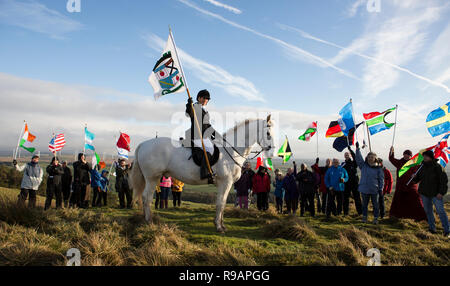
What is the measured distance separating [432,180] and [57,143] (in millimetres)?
15826

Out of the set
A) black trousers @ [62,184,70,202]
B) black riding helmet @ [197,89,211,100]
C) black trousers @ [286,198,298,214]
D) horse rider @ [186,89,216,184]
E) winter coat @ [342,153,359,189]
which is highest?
black riding helmet @ [197,89,211,100]

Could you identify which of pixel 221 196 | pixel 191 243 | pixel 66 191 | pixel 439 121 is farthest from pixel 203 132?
pixel 439 121

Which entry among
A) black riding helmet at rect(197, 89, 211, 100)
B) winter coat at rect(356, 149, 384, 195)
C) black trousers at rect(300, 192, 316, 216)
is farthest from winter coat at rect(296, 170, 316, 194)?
black riding helmet at rect(197, 89, 211, 100)


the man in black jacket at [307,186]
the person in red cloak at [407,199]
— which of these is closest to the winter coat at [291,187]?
the man in black jacket at [307,186]

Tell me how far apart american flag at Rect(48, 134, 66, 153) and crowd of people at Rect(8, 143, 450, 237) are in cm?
202

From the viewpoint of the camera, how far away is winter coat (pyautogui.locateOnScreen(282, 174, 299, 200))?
10789 mm

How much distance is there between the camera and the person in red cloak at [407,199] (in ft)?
28.1

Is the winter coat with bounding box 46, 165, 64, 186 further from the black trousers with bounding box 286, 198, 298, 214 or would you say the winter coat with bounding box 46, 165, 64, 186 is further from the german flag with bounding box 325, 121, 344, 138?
the german flag with bounding box 325, 121, 344, 138

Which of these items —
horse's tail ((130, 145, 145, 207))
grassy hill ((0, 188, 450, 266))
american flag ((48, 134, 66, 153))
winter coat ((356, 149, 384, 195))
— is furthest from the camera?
american flag ((48, 134, 66, 153))

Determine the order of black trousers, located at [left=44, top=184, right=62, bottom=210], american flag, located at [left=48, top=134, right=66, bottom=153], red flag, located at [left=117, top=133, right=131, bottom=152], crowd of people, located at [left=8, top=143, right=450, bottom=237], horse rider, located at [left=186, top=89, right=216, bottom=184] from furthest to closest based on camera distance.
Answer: red flag, located at [left=117, top=133, right=131, bottom=152] → american flag, located at [left=48, top=134, right=66, bottom=153] → black trousers, located at [left=44, top=184, right=62, bottom=210] → crowd of people, located at [left=8, top=143, right=450, bottom=237] → horse rider, located at [left=186, top=89, right=216, bottom=184]

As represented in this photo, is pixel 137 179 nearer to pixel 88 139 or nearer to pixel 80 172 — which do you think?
pixel 80 172
